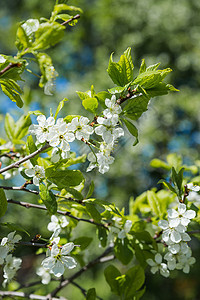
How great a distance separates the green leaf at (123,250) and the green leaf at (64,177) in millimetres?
194

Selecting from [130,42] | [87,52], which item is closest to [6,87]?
[130,42]

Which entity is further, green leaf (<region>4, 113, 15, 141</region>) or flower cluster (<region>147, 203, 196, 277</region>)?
green leaf (<region>4, 113, 15, 141</region>)

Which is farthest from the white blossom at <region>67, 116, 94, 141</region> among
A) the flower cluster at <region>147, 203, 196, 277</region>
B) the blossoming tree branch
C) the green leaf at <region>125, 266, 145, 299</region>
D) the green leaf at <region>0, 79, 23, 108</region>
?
the green leaf at <region>125, 266, 145, 299</region>

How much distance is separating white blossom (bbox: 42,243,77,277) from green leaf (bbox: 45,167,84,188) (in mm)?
97

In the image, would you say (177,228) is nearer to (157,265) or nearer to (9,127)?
(157,265)

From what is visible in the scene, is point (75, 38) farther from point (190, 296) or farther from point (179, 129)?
point (190, 296)

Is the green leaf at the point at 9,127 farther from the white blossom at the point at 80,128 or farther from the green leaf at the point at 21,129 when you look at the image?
the white blossom at the point at 80,128

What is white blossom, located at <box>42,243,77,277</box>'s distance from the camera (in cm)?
48

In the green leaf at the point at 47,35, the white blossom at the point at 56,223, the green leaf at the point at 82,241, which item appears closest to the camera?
the green leaf at the point at 47,35

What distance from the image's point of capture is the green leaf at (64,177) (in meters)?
0.51

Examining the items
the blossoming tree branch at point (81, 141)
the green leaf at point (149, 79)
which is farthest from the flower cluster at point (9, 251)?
the green leaf at point (149, 79)

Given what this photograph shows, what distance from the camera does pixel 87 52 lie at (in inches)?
209

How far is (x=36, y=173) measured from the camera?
528 mm

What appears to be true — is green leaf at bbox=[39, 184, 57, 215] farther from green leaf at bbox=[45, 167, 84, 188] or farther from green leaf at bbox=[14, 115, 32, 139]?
green leaf at bbox=[14, 115, 32, 139]
